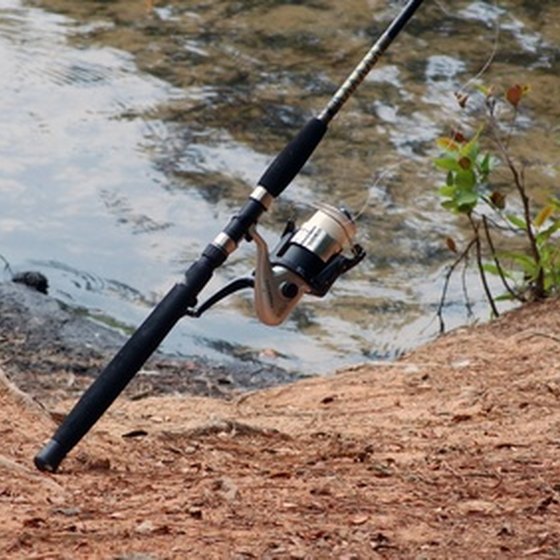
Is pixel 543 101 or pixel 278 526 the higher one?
pixel 278 526

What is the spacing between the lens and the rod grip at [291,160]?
10.3ft

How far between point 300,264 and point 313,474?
545 mm

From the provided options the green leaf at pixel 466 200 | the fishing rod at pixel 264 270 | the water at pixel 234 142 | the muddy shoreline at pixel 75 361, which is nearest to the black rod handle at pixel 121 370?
the fishing rod at pixel 264 270

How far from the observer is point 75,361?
6.20 m

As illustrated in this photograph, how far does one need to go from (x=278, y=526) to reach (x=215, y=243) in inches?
19.4

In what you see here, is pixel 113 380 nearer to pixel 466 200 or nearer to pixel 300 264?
pixel 300 264

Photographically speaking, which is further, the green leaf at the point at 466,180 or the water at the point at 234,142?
the water at the point at 234,142

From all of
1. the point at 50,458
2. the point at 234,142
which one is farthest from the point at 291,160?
the point at 234,142

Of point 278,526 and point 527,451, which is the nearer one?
point 278,526

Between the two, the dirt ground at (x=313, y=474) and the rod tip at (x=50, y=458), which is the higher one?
the rod tip at (x=50, y=458)

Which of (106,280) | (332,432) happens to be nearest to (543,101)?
(106,280)

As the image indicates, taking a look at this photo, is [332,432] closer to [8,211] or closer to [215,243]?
[215,243]

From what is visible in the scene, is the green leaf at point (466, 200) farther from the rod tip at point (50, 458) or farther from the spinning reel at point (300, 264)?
the rod tip at point (50, 458)

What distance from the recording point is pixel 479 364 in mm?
5383
